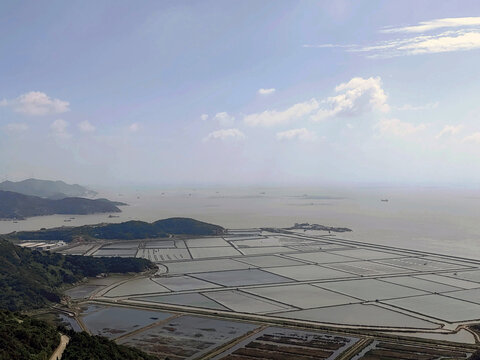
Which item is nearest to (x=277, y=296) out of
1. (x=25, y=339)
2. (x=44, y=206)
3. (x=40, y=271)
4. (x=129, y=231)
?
(x=25, y=339)

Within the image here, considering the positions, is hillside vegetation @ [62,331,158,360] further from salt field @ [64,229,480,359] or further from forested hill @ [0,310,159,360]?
salt field @ [64,229,480,359]

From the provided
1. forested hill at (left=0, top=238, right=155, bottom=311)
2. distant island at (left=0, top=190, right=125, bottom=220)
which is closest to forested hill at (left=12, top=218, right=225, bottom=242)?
forested hill at (left=0, top=238, right=155, bottom=311)

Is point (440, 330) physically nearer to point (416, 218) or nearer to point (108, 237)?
point (108, 237)

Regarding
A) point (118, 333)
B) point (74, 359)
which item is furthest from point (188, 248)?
point (74, 359)

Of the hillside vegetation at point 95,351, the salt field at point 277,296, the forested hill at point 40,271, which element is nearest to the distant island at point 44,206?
the salt field at point 277,296

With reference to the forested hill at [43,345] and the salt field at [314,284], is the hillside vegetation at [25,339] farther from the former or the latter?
the salt field at [314,284]

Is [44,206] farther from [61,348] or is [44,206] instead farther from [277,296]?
[61,348]
